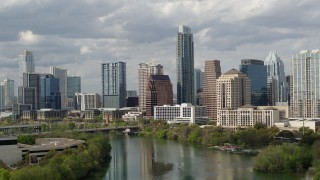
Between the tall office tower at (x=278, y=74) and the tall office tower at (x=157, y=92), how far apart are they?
625 inches

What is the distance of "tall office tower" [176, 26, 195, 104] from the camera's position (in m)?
63.4

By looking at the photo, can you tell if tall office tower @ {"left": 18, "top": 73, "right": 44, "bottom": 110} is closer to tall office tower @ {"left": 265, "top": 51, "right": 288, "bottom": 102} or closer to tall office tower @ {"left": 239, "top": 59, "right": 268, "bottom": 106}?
tall office tower @ {"left": 239, "top": 59, "right": 268, "bottom": 106}

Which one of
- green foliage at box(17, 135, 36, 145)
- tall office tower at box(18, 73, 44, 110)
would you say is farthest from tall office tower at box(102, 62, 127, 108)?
green foliage at box(17, 135, 36, 145)

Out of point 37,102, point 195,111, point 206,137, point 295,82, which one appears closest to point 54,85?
point 37,102

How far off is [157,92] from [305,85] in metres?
19.1

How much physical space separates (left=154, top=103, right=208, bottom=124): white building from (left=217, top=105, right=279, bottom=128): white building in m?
7.28

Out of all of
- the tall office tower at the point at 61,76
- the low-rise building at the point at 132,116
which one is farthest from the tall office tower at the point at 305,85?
the tall office tower at the point at 61,76

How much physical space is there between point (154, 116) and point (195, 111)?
20.0 feet

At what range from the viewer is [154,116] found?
55062 mm

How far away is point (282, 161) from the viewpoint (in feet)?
61.2

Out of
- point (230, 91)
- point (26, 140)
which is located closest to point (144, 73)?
point (230, 91)

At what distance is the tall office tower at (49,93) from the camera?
2923 inches

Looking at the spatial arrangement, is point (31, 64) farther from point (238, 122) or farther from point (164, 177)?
point (164, 177)

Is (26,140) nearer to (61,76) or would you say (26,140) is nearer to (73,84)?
(73,84)
